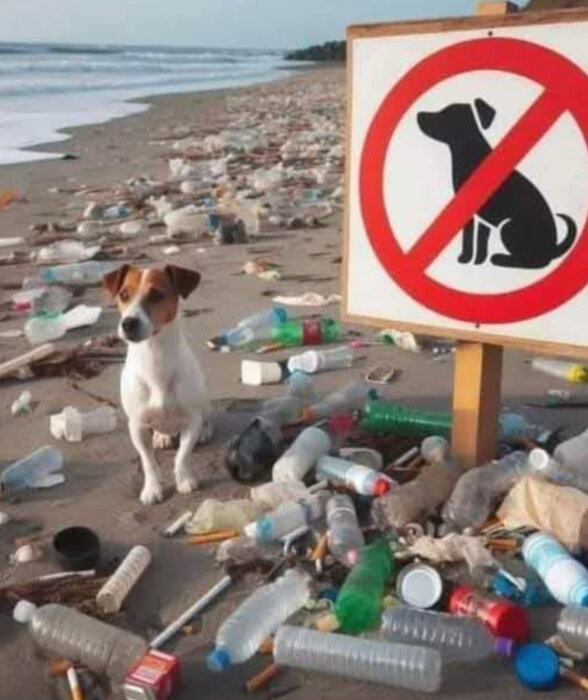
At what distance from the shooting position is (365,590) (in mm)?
3037

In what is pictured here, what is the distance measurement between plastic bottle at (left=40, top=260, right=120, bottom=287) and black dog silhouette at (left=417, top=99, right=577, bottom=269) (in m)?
4.41

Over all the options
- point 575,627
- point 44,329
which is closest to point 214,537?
point 575,627

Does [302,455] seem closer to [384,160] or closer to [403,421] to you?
[403,421]

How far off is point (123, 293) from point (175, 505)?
0.96 meters

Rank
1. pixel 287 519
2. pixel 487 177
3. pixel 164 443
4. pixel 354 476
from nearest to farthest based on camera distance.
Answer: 1. pixel 487 177
2. pixel 287 519
3. pixel 354 476
4. pixel 164 443

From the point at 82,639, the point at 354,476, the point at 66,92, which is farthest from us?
the point at 66,92

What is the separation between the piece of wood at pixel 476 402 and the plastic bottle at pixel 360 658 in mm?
1173

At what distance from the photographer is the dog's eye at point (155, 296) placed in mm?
3864

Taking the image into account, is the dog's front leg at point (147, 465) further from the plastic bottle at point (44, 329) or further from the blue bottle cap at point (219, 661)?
the plastic bottle at point (44, 329)

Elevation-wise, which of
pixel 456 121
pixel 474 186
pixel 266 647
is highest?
pixel 456 121

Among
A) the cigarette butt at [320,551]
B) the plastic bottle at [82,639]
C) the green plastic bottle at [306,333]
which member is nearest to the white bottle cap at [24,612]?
the plastic bottle at [82,639]

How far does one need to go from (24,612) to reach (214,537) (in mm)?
808

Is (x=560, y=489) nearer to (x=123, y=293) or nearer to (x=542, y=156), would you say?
(x=542, y=156)

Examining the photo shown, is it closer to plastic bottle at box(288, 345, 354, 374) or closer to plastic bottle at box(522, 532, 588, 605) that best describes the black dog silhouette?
plastic bottle at box(522, 532, 588, 605)
